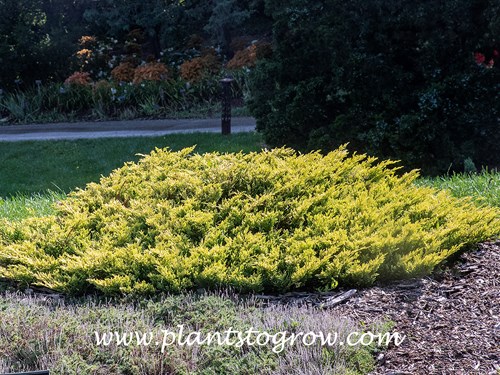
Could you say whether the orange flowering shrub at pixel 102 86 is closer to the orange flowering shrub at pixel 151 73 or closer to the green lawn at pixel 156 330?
the orange flowering shrub at pixel 151 73

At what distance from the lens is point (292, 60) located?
32.5ft

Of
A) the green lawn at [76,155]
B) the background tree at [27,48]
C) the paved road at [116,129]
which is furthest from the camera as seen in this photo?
the background tree at [27,48]

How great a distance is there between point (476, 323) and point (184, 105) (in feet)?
38.0

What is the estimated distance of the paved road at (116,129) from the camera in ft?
42.2

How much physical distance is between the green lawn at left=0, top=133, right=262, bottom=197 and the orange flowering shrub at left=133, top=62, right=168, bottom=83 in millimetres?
3694

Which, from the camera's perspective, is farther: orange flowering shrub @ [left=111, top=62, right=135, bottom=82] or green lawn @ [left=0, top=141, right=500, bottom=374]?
orange flowering shrub @ [left=111, top=62, right=135, bottom=82]

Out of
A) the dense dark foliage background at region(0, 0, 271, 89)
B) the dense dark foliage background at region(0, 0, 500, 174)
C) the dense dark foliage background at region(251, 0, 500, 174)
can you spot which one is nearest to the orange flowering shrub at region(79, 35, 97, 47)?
the dense dark foliage background at region(0, 0, 271, 89)

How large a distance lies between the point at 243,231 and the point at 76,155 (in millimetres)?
7219

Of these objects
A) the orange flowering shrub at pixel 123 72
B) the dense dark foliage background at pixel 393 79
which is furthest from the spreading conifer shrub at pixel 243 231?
the orange flowering shrub at pixel 123 72

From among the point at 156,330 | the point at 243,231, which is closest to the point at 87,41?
the point at 243,231

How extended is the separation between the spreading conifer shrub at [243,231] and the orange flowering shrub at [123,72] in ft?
36.0

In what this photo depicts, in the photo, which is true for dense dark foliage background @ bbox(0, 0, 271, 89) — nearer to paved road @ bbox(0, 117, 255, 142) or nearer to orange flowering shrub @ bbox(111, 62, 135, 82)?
orange flowering shrub @ bbox(111, 62, 135, 82)

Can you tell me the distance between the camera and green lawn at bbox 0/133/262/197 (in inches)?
400

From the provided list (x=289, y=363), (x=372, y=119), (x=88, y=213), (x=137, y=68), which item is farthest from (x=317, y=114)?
(x=137, y=68)
